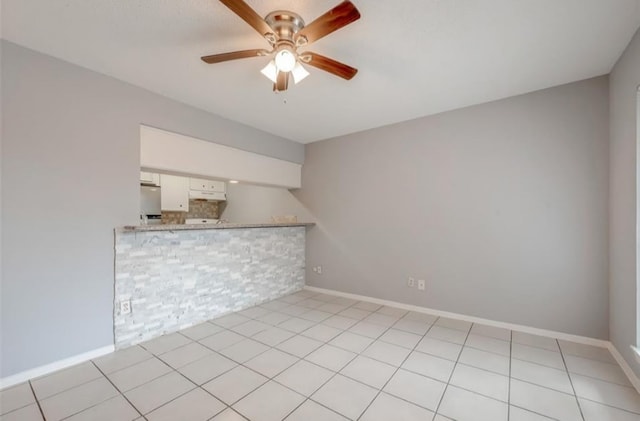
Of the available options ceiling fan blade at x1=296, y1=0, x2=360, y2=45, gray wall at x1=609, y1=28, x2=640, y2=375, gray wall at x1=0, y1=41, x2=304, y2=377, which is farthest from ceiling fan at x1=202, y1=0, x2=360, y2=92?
gray wall at x1=609, y1=28, x2=640, y2=375

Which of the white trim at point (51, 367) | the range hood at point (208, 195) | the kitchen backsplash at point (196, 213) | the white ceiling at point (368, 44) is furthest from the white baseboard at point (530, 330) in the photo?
the kitchen backsplash at point (196, 213)

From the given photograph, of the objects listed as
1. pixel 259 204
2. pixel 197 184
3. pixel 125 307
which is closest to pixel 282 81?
pixel 125 307

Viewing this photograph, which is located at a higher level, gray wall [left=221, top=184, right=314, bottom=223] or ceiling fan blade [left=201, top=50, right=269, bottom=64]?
ceiling fan blade [left=201, top=50, right=269, bottom=64]

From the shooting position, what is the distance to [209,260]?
122 inches

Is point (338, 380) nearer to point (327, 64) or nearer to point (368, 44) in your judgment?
point (327, 64)

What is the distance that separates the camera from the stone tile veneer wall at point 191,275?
2.44m

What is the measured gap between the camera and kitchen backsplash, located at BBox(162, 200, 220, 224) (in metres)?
5.09

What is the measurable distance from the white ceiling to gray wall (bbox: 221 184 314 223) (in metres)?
2.00

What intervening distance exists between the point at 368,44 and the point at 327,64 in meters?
0.39

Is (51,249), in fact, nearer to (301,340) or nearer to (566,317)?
(301,340)

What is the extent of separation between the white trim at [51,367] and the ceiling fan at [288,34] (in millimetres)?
2517

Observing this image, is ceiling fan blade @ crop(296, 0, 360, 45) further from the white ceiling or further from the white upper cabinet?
the white upper cabinet

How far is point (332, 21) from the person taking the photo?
1402 millimetres

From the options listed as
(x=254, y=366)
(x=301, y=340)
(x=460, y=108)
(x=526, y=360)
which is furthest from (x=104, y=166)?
(x=526, y=360)
